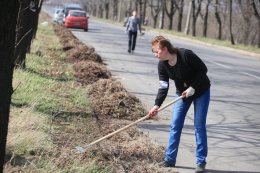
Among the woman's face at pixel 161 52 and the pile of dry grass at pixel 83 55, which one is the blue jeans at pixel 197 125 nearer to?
the woman's face at pixel 161 52

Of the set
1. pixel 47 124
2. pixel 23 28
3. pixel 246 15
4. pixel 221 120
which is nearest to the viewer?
pixel 47 124

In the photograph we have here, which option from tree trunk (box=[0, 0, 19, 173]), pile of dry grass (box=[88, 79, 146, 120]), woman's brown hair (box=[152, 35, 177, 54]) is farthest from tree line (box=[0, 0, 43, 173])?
pile of dry grass (box=[88, 79, 146, 120])

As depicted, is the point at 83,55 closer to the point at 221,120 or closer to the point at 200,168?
the point at 221,120

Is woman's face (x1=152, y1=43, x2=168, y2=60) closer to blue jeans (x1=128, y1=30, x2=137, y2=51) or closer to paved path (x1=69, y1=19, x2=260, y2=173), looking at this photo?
paved path (x1=69, y1=19, x2=260, y2=173)

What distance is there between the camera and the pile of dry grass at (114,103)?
8414 millimetres

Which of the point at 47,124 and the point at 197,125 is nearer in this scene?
the point at 197,125

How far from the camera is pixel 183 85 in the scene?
232 inches

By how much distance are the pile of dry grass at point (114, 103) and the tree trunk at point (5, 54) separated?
417 cm

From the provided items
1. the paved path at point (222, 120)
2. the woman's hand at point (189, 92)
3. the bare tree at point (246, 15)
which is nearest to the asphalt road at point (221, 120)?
the paved path at point (222, 120)

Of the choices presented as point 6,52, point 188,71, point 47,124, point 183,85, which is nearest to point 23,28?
point 47,124

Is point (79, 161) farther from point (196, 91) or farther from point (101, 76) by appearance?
point (101, 76)

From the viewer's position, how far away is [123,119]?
822cm

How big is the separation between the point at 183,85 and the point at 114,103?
296 cm

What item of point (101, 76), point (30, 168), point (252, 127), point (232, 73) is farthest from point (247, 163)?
point (232, 73)
